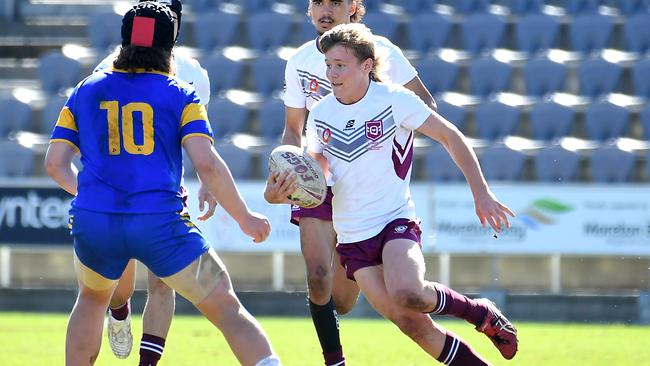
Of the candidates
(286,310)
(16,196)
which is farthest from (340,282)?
(16,196)

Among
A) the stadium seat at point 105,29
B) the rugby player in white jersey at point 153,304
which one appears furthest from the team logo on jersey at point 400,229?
the stadium seat at point 105,29

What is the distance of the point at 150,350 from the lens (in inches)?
279

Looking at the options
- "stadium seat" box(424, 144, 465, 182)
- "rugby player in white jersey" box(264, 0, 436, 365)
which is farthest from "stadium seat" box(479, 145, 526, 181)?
"rugby player in white jersey" box(264, 0, 436, 365)

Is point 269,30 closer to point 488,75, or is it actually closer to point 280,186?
point 488,75

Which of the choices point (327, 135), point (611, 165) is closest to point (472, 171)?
point (327, 135)

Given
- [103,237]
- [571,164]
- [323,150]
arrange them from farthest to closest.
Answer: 1. [571,164]
2. [323,150]
3. [103,237]

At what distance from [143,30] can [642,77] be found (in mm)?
11475

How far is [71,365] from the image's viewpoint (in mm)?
5895

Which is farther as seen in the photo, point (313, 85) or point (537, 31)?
point (537, 31)

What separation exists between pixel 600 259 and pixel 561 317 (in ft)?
2.96

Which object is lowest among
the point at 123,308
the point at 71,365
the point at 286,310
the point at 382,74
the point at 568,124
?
the point at 286,310

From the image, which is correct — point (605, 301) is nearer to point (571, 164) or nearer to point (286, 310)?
point (571, 164)

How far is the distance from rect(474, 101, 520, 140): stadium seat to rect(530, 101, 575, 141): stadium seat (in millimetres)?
236

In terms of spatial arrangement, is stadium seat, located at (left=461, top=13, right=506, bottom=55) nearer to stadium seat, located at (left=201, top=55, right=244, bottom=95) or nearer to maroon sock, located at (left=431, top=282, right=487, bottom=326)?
stadium seat, located at (left=201, top=55, right=244, bottom=95)
